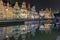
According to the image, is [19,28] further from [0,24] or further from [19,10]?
[0,24]

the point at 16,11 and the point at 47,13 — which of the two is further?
the point at 47,13

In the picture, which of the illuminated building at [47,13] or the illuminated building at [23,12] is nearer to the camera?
the illuminated building at [23,12]

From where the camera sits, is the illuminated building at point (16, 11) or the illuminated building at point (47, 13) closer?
the illuminated building at point (16, 11)

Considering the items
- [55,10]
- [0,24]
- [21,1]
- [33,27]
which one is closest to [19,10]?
[21,1]

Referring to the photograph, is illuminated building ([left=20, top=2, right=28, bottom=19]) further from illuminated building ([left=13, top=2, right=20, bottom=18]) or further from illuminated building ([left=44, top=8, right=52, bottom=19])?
illuminated building ([left=44, top=8, right=52, bottom=19])

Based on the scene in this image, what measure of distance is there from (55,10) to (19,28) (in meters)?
0.60

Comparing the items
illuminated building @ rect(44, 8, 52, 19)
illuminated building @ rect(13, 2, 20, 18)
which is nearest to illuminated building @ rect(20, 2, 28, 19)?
illuminated building @ rect(13, 2, 20, 18)

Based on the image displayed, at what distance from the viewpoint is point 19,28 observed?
1.62m

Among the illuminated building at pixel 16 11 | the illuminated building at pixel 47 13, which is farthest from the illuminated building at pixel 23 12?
the illuminated building at pixel 47 13

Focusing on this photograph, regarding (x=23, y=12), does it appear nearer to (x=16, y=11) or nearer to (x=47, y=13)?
(x=16, y=11)

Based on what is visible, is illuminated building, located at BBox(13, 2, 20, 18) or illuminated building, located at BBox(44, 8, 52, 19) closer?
illuminated building, located at BBox(13, 2, 20, 18)

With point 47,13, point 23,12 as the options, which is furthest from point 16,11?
point 47,13

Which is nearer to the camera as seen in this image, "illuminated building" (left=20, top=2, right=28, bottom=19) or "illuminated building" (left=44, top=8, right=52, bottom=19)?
"illuminated building" (left=20, top=2, right=28, bottom=19)

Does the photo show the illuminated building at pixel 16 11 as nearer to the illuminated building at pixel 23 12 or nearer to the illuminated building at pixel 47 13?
the illuminated building at pixel 23 12
